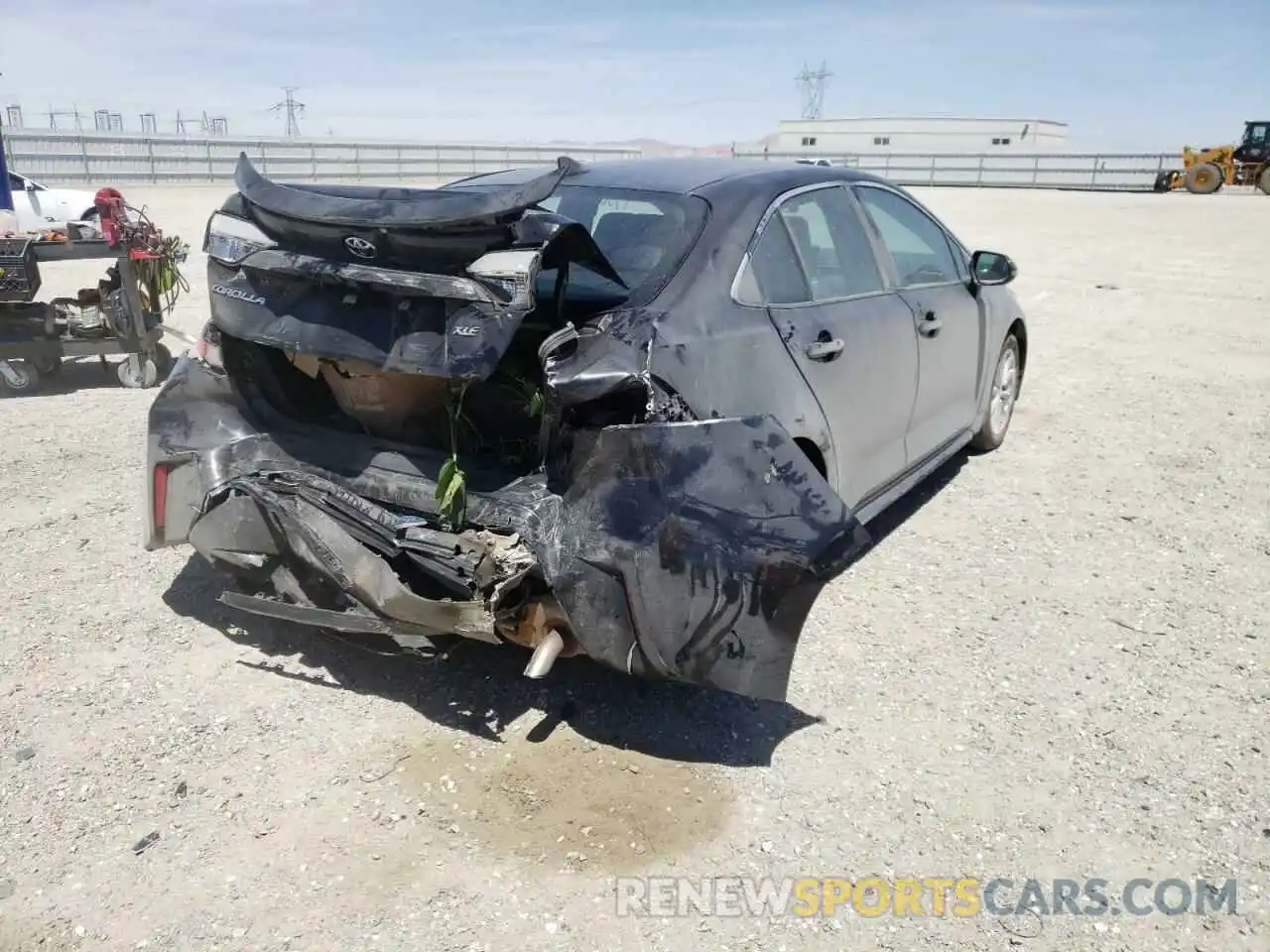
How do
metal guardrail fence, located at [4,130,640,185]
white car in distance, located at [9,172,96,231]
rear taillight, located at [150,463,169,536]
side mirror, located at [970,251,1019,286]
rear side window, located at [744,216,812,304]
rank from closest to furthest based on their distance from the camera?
rear side window, located at [744,216,812,304] → rear taillight, located at [150,463,169,536] → side mirror, located at [970,251,1019,286] → white car in distance, located at [9,172,96,231] → metal guardrail fence, located at [4,130,640,185]

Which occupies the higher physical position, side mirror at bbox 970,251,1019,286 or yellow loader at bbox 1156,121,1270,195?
yellow loader at bbox 1156,121,1270,195

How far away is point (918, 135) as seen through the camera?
57.2 meters

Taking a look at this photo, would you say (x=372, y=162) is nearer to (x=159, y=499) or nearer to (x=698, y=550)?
(x=159, y=499)

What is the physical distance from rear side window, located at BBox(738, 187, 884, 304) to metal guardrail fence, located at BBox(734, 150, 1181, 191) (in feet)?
109

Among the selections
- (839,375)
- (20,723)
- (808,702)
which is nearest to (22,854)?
(20,723)

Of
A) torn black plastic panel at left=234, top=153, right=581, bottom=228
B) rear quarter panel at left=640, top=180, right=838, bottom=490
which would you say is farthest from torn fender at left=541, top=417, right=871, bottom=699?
torn black plastic panel at left=234, top=153, right=581, bottom=228

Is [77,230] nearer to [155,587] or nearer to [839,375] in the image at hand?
[155,587]

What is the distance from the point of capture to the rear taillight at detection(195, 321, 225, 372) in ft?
12.1

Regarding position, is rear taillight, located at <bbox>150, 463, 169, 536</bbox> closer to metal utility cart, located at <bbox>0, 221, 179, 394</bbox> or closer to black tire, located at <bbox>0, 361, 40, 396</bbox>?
metal utility cart, located at <bbox>0, 221, 179, 394</bbox>

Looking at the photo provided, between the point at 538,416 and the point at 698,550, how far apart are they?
2.46ft

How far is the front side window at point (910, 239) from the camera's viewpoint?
179 inches

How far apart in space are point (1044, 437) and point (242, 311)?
17.0ft

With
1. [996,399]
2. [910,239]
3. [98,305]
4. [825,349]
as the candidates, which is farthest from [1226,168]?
[825,349]

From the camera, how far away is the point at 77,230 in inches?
289
